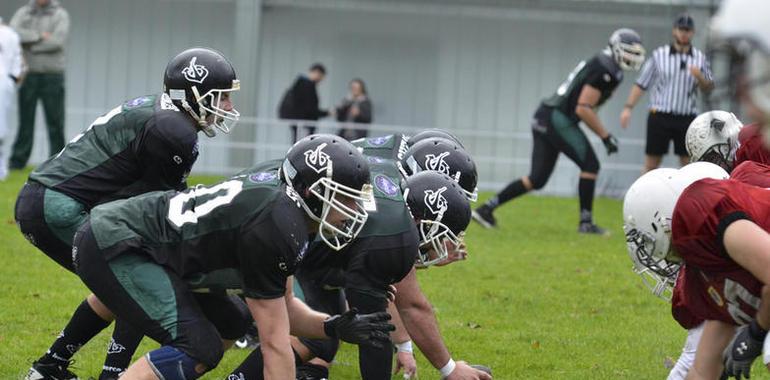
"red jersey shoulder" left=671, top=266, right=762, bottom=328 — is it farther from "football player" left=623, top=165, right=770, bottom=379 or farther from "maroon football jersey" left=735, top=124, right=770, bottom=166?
"maroon football jersey" left=735, top=124, right=770, bottom=166

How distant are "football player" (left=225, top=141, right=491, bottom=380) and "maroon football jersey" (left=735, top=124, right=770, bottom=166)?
119 centimetres

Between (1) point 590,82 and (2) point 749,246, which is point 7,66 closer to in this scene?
(1) point 590,82

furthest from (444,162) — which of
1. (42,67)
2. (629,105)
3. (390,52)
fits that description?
(390,52)

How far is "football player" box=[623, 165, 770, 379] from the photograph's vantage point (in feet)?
13.3

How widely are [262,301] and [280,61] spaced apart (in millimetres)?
13859

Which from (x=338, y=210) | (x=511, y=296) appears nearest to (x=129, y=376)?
(x=338, y=210)

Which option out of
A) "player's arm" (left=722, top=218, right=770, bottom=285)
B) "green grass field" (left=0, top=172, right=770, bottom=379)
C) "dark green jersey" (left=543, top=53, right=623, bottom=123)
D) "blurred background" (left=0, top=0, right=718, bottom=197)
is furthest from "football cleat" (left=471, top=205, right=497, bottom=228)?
"player's arm" (left=722, top=218, right=770, bottom=285)

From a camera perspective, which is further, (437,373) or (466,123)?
(466,123)

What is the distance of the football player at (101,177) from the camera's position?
545cm

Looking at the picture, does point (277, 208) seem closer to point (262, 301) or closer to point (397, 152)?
point (262, 301)

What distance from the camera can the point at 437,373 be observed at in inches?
239

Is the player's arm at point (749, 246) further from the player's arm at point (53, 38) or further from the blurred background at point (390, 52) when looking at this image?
the blurred background at point (390, 52)

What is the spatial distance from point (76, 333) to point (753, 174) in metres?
2.82

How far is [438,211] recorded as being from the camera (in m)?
5.07
